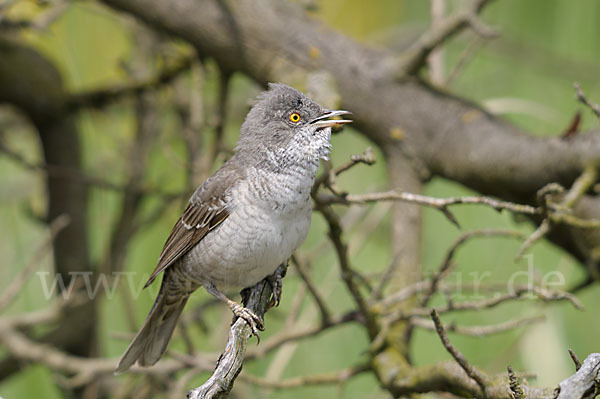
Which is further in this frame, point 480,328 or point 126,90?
point 126,90

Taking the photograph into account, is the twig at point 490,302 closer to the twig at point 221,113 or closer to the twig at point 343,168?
the twig at point 343,168

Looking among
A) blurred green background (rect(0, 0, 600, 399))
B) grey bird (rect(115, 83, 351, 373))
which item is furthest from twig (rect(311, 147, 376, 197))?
blurred green background (rect(0, 0, 600, 399))

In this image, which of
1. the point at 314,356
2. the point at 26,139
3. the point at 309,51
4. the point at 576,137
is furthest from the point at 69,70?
the point at 576,137

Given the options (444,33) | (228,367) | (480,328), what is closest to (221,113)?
(444,33)

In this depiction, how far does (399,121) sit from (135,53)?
2.09 m

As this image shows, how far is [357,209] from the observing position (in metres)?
3.87

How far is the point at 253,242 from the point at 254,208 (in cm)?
13

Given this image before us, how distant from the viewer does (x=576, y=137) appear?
2789 millimetres

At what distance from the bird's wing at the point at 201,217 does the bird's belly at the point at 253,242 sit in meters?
0.06

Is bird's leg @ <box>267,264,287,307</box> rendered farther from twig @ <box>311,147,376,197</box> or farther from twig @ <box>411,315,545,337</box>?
twig @ <box>411,315,545,337</box>

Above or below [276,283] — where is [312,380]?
below

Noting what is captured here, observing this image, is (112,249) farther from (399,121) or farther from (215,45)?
(399,121)

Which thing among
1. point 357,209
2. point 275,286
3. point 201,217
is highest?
point 201,217

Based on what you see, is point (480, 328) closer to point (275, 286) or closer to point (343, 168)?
point (275, 286)
